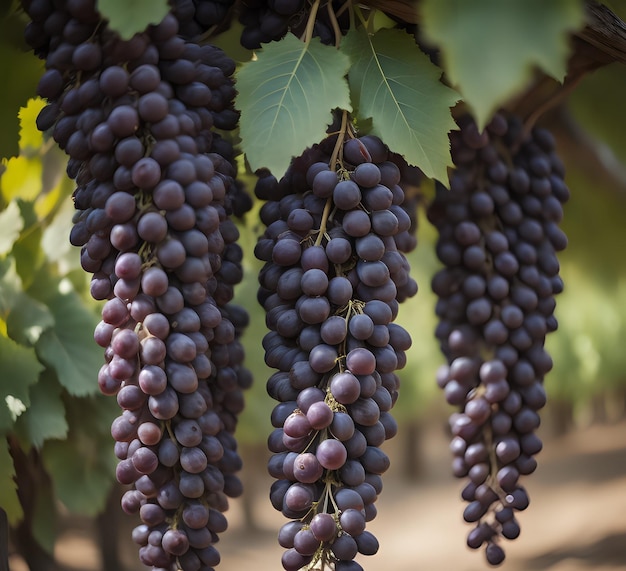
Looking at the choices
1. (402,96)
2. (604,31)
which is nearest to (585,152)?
(604,31)

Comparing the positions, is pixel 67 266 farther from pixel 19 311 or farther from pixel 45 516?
pixel 45 516

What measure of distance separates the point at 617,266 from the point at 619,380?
68.4 inches

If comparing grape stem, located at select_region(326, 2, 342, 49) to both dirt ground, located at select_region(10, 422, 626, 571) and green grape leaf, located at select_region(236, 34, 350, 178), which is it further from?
dirt ground, located at select_region(10, 422, 626, 571)

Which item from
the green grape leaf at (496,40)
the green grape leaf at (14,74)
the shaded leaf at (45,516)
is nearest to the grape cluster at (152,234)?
the green grape leaf at (14,74)

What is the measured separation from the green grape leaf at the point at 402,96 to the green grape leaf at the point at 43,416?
1.73 ft

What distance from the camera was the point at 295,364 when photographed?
603 millimetres

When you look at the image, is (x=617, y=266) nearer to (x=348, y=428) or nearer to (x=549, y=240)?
(x=549, y=240)

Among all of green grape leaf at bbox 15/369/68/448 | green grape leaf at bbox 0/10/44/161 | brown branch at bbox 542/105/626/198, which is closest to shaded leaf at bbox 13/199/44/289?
green grape leaf at bbox 15/369/68/448

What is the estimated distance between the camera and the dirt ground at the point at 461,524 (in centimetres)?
172

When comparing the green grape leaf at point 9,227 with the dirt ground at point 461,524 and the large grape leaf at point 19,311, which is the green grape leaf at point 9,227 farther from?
the dirt ground at point 461,524

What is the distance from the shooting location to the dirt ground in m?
1.72

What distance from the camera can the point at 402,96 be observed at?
0.66m

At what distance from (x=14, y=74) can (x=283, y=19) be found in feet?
0.93

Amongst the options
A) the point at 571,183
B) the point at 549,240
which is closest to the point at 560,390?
the point at 571,183
